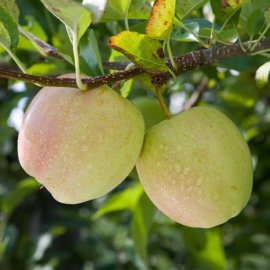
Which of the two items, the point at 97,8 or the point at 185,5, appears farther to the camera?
the point at 185,5

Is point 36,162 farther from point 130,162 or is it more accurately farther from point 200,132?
point 200,132

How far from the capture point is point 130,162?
0.81 metres

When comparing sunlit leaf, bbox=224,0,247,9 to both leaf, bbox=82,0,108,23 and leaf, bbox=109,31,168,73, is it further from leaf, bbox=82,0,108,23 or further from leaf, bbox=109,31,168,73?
leaf, bbox=82,0,108,23

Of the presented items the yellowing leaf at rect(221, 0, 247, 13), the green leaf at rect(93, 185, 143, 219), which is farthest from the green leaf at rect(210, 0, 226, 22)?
the green leaf at rect(93, 185, 143, 219)

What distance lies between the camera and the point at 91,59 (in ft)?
3.12

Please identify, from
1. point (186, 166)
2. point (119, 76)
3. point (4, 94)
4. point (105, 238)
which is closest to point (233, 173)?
point (186, 166)

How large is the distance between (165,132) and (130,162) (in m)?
0.08

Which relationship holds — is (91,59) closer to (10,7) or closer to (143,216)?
(10,7)

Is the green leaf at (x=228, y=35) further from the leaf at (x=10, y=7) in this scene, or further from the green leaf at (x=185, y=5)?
the leaf at (x=10, y=7)

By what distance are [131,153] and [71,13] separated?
20 centimetres

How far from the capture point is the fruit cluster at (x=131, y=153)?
0.79 m

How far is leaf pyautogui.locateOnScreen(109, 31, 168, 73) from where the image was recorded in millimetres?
789

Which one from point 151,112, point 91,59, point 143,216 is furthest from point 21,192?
point 91,59

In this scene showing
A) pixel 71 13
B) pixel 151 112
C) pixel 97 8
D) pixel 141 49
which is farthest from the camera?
pixel 151 112
